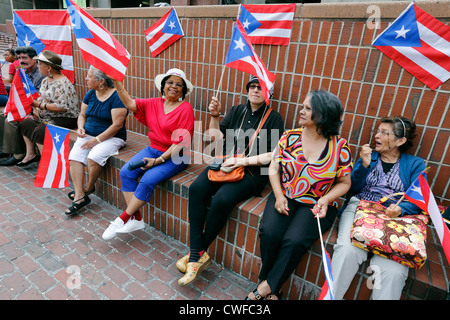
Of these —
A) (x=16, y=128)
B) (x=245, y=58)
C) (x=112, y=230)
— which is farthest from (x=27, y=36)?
(x=245, y=58)

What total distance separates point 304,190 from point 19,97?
12.8 ft

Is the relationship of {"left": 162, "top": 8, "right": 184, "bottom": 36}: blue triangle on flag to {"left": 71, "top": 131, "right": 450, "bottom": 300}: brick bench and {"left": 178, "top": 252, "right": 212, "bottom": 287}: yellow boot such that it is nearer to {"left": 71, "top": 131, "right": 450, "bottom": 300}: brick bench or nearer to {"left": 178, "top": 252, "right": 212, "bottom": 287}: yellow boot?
{"left": 71, "top": 131, "right": 450, "bottom": 300}: brick bench

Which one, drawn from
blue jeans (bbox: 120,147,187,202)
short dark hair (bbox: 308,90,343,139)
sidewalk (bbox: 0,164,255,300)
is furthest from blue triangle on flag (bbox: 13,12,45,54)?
short dark hair (bbox: 308,90,343,139)

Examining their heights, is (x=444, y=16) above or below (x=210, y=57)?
above

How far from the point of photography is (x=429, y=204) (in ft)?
5.54

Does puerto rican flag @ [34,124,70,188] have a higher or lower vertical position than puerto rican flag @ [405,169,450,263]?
lower

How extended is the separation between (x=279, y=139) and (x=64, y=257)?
2384 mm

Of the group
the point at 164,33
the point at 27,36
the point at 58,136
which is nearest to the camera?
the point at 58,136

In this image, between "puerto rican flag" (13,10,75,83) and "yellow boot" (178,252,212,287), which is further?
"puerto rican flag" (13,10,75,83)

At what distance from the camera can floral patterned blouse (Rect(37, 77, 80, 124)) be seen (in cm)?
367

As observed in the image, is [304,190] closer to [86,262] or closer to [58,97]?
[86,262]

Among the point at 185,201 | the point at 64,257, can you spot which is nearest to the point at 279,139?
the point at 185,201

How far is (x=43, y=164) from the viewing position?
3.21 meters
